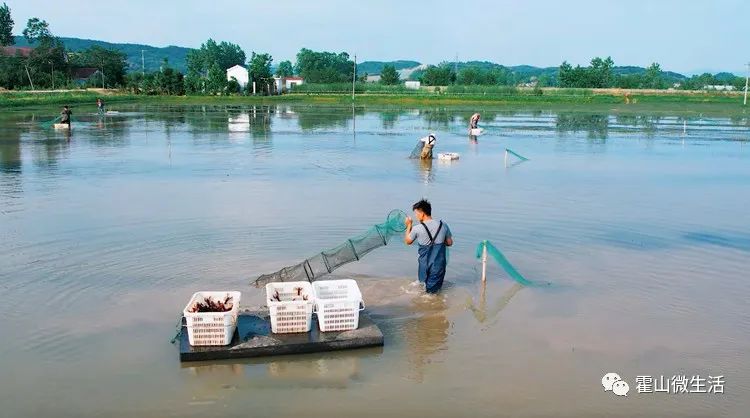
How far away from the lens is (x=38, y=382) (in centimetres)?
665

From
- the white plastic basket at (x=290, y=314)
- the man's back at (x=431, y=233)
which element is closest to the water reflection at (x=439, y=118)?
the man's back at (x=431, y=233)

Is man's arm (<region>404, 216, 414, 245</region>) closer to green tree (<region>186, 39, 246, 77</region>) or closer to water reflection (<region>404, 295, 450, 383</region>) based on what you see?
water reflection (<region>404, 295, 450, 383</region>)

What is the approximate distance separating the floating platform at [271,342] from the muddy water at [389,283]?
12 centimetres

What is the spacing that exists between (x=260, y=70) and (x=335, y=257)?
7582cm

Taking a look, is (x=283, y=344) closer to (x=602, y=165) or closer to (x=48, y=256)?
(x=48, y=256)

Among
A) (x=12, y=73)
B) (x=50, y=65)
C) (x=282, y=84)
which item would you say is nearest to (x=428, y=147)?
(x=12, y=73)

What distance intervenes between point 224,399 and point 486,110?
56927 mm

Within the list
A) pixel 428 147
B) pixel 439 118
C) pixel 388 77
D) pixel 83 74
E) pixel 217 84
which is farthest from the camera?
pixel 388 77

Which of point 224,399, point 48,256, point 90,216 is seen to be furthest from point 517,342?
point 90,216

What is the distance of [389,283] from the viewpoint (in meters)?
9.79

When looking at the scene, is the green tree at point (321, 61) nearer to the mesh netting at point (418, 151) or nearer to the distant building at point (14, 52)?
the distant building at point (14, 52)

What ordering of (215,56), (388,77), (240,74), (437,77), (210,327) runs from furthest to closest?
1. (215,56)
2. (437,77)
3. (388,77)
4. (240,74)
5. (210,327)

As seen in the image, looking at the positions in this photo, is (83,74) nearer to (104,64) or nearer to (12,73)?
(104,64)

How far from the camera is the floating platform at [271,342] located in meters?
7.00
